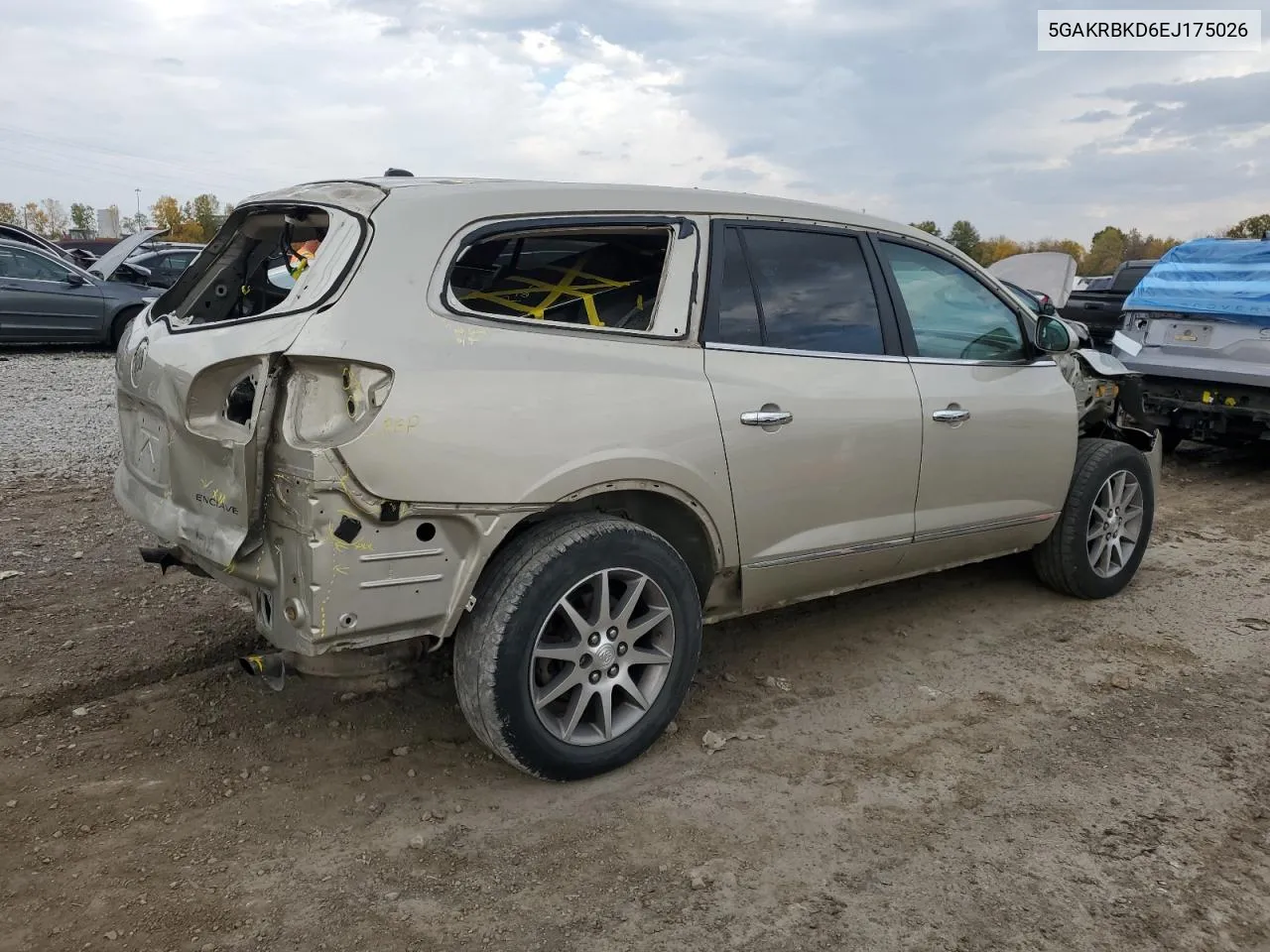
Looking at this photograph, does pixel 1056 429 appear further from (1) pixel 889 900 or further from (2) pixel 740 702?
(1) pixel 889 900

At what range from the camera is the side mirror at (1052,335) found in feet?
14.6

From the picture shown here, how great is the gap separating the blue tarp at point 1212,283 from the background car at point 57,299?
11.1 m

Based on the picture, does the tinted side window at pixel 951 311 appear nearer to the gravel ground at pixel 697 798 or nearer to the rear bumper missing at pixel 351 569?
the gravel ground at pixel 697 798

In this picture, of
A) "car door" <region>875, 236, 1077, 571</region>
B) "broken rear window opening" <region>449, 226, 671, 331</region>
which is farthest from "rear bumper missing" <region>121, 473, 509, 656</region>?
"car door" <region>875, 236, 1077, 571</region>

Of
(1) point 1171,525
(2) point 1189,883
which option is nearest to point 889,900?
(2) point 1189,883

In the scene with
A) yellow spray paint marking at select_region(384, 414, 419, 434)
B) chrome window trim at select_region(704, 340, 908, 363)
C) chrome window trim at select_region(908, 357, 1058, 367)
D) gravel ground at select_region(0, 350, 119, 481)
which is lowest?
gravel ground at select_region(0, 350, 119, 481)

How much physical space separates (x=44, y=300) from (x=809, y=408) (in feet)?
40.0

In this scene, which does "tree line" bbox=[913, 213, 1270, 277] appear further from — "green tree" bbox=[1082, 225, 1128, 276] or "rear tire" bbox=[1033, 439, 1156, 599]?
"rear tire" bbox=[1033, 439, 1156, 599]

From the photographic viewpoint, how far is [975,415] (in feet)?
13.6

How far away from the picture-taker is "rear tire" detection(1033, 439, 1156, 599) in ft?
15.6

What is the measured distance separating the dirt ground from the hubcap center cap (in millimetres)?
408

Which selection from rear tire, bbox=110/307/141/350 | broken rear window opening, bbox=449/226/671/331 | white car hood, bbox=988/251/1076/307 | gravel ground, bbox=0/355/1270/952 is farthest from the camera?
rear tire, bbox=110/307/141/350

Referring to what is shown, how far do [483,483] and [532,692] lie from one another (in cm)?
68

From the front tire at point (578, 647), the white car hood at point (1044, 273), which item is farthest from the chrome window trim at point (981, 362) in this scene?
the white car hood at point (1044, 273)
